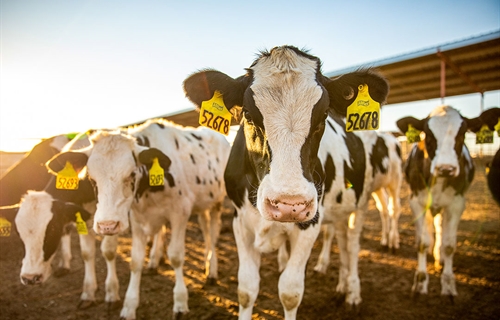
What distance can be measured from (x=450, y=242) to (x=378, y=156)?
1499 millimetres

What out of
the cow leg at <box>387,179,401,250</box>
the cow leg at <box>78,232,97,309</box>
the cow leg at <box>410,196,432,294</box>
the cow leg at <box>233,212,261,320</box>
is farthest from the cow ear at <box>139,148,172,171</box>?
the cow leg at <box>387,179,401,250</box>

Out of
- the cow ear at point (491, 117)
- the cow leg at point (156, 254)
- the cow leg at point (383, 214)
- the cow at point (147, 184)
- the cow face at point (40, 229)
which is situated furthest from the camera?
the cow leg at point (383, 214)

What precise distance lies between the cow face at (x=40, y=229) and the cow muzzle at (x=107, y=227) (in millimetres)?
978

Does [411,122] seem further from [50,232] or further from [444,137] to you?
[50,232]

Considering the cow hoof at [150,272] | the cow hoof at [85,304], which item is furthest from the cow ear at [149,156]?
the cow hoof at [150,272]

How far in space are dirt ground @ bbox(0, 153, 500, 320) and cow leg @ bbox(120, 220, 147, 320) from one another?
0.24 meters

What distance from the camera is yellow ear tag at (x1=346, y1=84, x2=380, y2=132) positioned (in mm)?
2562

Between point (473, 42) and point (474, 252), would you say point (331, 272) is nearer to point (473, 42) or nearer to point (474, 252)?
point (474, 252)

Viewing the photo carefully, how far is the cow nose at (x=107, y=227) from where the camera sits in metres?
2.91

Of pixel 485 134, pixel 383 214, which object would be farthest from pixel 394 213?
pixel 485 134

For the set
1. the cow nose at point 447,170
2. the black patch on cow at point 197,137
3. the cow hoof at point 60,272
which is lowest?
the cow hoof at point 60,272

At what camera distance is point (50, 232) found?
3494 mm

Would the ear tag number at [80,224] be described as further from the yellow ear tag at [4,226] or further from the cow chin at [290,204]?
the cow chin at [290,204]

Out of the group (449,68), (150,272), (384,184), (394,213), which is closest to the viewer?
(150,272)
